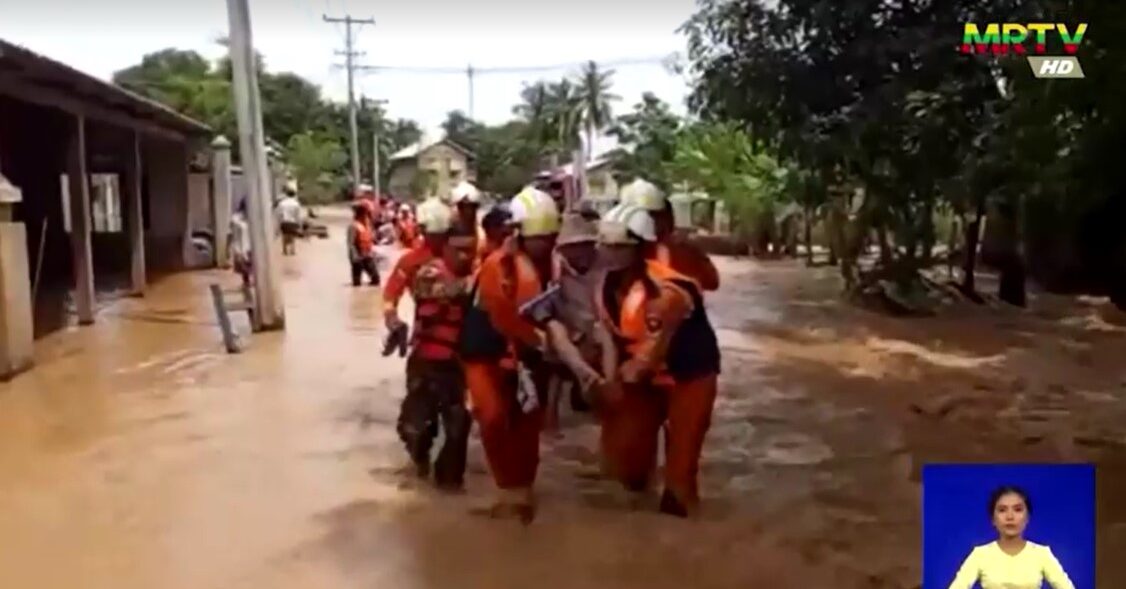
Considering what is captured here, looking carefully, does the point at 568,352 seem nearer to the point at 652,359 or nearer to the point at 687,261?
the point at 652,359

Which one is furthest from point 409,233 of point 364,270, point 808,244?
point 808,244

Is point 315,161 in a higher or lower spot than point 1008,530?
higher

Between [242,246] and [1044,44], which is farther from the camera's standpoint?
[242,246]

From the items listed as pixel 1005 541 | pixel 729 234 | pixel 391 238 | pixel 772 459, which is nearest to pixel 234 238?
pixel 391 238

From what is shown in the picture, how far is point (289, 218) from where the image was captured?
57.1 feet

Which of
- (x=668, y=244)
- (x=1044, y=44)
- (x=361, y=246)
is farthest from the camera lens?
(x=361, y=246)

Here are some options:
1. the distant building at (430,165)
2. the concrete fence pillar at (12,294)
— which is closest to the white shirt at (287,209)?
the distant building at (430,165)

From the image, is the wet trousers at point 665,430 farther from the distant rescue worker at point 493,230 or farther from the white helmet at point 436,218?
the white helmet at point 436,218

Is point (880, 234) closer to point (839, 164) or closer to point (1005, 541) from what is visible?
point (839, 164)

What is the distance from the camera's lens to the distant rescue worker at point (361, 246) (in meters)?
13.9

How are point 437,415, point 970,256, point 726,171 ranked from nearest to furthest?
point 437,415 → point 970,256 → point 726,171

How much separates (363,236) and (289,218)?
12.0 ft

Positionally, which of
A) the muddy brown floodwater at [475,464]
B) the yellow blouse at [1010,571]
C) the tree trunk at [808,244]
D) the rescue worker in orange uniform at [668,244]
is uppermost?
the rescue worker in orange uniform at [668,244]

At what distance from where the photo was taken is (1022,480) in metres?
2.23
